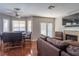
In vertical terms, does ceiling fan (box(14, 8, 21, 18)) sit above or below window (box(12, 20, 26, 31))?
above

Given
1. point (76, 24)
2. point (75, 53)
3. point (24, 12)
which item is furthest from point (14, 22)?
point (76, 24)

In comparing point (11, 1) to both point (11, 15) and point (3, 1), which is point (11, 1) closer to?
point (3, 1)

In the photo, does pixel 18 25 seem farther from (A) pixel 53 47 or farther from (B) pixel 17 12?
(A) pixel 53 47

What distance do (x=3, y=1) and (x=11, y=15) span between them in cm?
147

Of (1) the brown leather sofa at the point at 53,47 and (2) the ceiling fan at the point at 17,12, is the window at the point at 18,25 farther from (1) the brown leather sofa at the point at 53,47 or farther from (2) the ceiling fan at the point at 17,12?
(1) the brown leather sofa at the point at 53,47

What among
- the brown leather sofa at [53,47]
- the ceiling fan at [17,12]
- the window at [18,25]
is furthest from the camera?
the window at [18,25]

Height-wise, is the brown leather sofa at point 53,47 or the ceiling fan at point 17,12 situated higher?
the ceiling fan at point 17,12

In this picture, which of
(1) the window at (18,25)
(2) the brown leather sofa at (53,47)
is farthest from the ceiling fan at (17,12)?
(2) the brown leather sofa at (53,47)

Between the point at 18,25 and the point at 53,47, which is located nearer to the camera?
the point at 53,47

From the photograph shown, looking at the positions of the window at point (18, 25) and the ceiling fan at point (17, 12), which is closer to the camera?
the ceiling fan at point (17, 12)

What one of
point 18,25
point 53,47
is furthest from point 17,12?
point 53,47

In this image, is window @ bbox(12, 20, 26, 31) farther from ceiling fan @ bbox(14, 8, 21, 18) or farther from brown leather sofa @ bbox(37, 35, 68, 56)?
brown leather sofa @ bbox(37, 35, 68, 56)

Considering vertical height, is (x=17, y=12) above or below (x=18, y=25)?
above

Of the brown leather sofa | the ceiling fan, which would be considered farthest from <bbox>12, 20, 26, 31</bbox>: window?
the brown leather sofa
